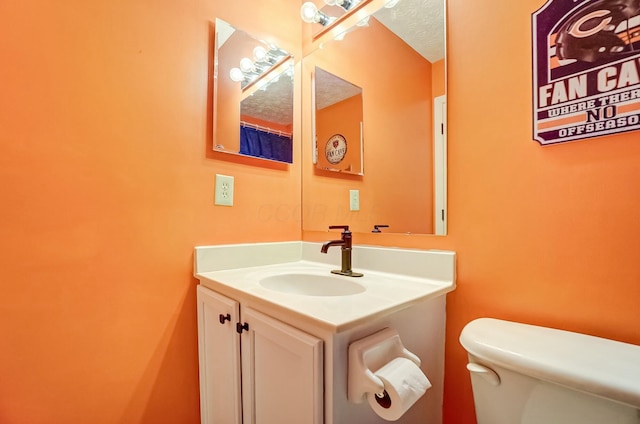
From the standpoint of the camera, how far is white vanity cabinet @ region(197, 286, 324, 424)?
609mm

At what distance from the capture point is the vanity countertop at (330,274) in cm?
63

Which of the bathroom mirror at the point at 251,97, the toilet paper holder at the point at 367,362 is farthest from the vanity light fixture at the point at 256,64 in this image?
the toilet paper holder at the point at 367,362

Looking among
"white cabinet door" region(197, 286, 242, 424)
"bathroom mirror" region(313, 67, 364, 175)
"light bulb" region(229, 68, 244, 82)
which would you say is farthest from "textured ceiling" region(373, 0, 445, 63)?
"white cabinet door" region(197, 286, 242, 424)

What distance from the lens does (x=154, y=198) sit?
97cm

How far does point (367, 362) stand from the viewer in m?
0.59

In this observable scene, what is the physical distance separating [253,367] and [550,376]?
687 mm

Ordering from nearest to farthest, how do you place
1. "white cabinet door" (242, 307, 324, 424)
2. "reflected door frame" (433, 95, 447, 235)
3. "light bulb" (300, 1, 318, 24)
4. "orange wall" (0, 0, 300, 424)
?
"white cabinet door" (242, 307, 324, 424) < "orange wall" (0, 0, 300, 424) < "reflected door frame" (433, 95, 447, 235) < "light bulb" (300, 1, 318, 24)

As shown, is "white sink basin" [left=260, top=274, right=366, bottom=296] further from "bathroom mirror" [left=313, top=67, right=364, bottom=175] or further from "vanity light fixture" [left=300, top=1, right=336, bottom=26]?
"vanity light fixture" [left=300, top=1, right=336, bottom=26]

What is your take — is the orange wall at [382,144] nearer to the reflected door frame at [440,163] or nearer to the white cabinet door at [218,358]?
the reflected door frame at [440,163]

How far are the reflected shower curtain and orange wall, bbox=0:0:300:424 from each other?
110 mm

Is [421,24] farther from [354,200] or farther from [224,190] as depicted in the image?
[224,190]

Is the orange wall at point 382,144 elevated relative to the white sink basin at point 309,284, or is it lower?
elevated

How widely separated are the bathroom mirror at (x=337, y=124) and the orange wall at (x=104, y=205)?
1.51 ft

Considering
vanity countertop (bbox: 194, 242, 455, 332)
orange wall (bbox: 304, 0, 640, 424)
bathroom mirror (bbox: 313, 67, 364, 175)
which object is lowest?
vanity countertop (bbox: 194, 242, 455, 332)
